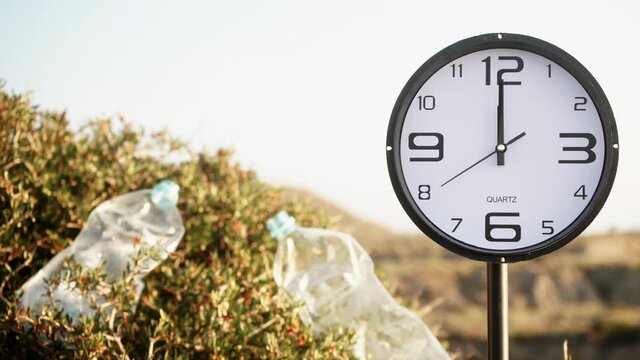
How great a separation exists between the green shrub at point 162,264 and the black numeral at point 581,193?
2.99 ft

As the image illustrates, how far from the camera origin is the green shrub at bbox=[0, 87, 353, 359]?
2.71 m

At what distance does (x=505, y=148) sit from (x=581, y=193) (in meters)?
0.24

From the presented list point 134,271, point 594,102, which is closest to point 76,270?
point 134,271

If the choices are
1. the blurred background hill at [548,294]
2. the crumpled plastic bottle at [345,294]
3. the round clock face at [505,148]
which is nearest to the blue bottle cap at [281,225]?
the crumpled plastic bottle at [345,294]

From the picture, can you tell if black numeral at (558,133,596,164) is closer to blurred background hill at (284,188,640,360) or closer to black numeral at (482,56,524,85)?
black numeral at (482,56,524,85)

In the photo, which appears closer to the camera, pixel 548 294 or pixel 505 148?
pixel 505 148

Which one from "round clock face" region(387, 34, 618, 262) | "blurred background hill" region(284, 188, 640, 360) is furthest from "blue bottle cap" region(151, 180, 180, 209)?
"blurred background hill" region(284, 188, 640, 360)

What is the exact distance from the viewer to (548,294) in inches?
358

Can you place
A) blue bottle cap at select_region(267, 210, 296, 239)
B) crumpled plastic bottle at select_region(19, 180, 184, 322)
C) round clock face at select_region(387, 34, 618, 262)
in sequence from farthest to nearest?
blue bottle cap at select_region(267, 210, 296, 239) → crumpled plastic bottle at select_region(19, 180, 184, 322) → round clock face at select_region(387, 34, 618, 262)

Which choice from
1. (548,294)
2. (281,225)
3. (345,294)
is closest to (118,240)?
(281,225)

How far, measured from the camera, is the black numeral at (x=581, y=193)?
2.26 metres

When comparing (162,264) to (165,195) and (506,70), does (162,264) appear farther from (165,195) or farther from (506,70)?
(506,70)

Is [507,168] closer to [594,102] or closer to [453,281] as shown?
[594,102]

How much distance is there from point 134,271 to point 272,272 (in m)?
0.53
